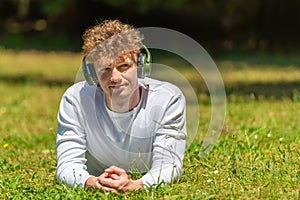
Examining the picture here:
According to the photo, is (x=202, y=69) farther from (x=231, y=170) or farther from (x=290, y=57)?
(x=231, y=170)

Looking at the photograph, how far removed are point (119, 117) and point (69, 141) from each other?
349mm

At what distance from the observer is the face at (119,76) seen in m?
4.43

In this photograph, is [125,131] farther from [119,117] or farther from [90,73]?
[90,73]

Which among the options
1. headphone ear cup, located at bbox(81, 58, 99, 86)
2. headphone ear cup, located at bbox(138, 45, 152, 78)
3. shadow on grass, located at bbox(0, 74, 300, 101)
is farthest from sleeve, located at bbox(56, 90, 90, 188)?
shadow on grass, located at bbox(0, 74, 300, 101)

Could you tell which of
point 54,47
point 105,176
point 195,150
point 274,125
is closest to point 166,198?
point 105,176

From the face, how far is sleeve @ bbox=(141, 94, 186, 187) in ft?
1.00

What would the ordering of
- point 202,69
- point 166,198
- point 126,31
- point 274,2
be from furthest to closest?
point 274,2
point 202,69
point 126,31
point 166,198

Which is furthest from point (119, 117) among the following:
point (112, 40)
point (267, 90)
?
point (267, 90)

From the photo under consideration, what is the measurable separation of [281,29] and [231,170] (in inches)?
623

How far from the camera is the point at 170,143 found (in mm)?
4602

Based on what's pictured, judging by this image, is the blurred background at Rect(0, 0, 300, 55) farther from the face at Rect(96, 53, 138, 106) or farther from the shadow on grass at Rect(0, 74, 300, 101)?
the face at Rect(96, 53, 138, 106)

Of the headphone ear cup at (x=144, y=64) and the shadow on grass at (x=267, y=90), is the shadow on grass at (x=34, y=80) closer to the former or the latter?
the shadow on grass at (x=267, y=90)

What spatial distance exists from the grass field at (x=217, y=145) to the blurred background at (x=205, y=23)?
5907 mm

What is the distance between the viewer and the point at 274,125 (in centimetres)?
702
